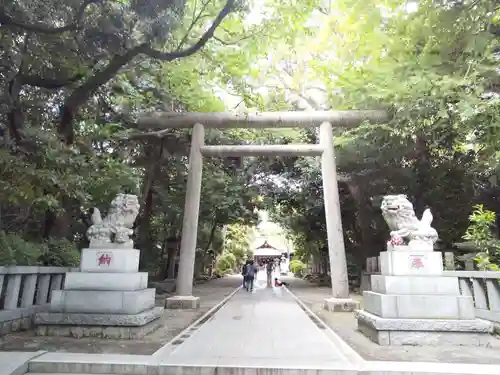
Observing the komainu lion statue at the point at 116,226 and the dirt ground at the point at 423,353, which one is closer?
the dirt ground at the point at 423,353

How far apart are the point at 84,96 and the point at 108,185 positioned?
2.81 m

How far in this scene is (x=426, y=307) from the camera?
636cm

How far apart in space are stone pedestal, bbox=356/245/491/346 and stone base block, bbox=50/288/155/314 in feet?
13.9

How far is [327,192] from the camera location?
11.3 meters

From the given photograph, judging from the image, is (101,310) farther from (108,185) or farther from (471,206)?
(471,206)

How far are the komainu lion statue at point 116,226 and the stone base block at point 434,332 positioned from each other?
4840 mm

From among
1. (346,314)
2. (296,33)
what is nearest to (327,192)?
(346,314)

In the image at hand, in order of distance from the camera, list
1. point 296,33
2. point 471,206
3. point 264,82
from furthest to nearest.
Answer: point 264,82
point 471,206
point 296,33

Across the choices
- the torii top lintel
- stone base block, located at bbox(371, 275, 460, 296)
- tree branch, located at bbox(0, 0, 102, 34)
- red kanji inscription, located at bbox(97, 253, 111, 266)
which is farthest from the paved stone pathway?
the torii top lintel

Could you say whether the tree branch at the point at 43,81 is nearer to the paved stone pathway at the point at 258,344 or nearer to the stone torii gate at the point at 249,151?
the stone torii gate at the point at 249,151

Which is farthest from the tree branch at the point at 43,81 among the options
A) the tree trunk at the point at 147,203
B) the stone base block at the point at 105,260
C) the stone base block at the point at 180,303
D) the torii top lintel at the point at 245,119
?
the tree trunk at the point at 147,203

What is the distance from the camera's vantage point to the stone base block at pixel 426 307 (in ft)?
20.8

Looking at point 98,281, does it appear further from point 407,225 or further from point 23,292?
point 407,225

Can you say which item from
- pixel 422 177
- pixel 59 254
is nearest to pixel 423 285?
pixel 59 254
